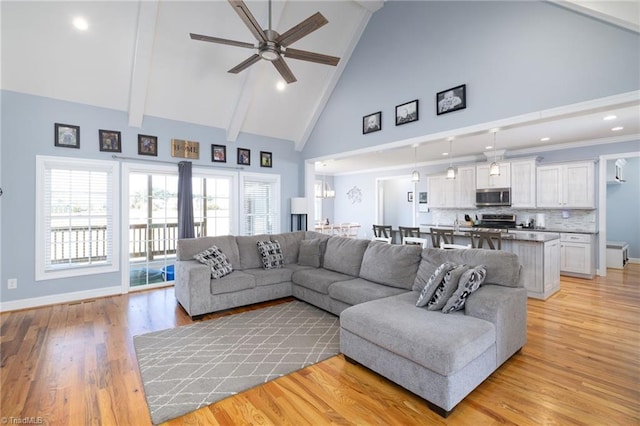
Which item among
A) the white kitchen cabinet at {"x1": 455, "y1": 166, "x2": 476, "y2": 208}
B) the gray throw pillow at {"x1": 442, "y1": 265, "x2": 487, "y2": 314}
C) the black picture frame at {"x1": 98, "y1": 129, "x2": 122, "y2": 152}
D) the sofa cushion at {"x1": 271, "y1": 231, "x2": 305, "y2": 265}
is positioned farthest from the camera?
the white kitchen cabinet at {"x1": 455, "y1": 166, "x2": 476, "y2": 208}

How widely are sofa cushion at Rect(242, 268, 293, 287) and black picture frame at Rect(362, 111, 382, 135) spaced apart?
2.78 meters

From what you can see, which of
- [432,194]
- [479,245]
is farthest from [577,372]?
[432,194]

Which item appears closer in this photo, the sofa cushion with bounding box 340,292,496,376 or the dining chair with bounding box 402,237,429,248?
the sofa cushion with bounding box 340,292,496,376

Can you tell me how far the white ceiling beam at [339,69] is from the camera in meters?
4.93

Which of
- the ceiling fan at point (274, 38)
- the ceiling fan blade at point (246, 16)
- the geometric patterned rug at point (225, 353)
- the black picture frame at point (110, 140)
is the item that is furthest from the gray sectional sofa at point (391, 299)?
the ceiling fan blade at point (246, 16)

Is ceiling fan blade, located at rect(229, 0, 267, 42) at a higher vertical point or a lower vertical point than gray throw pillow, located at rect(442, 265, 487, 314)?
higher

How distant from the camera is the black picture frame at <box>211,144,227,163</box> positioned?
5656 mm

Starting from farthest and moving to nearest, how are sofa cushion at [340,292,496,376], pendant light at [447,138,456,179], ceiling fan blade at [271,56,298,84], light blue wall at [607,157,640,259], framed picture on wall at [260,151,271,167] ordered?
light blue wall at [607,157,640,259] < framed picture on wall at [260,151,271,167] < pendant light at [447,138,456,179] < ceiling fan blade at [271,56,298,84] < sofa cushion at [340,292,496,376]

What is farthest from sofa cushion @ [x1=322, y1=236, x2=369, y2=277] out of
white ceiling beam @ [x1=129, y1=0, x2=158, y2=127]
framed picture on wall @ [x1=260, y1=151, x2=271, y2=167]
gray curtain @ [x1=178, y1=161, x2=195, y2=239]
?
white ceiling beam @ [x1=129, y1=0, x2=158, y2=127]

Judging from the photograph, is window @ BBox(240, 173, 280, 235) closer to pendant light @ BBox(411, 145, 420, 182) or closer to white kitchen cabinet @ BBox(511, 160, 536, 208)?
pendant light @ BBox(411, 145, 420, 182)

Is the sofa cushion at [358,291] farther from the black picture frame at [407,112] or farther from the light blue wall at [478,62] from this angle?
the black picture frame at [407,112]

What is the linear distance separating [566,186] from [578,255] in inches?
54.1

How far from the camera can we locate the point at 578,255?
5715 mm

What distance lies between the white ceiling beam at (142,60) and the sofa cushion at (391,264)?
3996 mm
